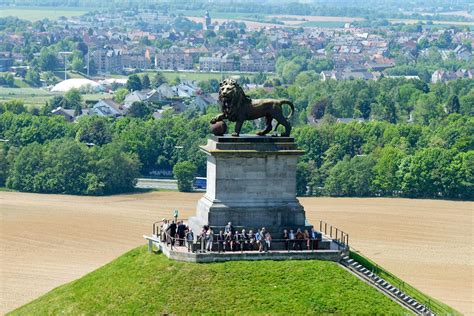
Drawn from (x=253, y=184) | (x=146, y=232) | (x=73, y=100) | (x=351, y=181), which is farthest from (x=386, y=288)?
(x=73, y=100)

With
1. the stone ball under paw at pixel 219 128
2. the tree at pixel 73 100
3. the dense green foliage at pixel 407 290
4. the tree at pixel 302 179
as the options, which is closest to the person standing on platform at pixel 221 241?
the stone ball under paw at pixel 219 128

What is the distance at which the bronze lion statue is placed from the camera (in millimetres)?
45969

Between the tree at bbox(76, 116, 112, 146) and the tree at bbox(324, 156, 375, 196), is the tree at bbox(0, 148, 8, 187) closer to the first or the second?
the tree at bbox(76, 116, 112, 146)

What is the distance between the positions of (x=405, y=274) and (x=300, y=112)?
91.5 m

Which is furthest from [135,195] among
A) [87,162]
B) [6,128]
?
[6,128]

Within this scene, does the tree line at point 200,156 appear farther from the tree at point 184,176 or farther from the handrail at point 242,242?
the handrail at point 242,242

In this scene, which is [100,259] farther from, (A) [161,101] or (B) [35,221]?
(A) [161,101]

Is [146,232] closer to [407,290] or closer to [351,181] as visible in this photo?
[351,181]

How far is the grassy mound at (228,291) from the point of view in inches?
1634

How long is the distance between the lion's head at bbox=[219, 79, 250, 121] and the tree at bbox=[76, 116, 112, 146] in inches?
3392

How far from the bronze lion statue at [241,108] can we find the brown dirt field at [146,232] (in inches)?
760

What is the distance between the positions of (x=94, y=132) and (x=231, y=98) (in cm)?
8910

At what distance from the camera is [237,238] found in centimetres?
4438

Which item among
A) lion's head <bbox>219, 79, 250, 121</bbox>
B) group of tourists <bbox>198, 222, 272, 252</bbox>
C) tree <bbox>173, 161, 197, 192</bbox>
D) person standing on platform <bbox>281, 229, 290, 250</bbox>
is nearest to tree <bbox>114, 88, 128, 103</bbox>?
tree <bbox>173, 161, 197, 192</bbox>
